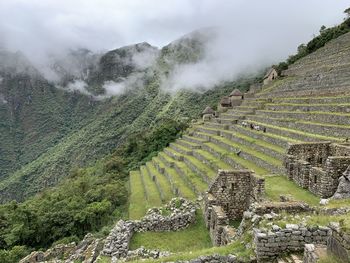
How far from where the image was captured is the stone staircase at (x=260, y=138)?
52.1ft

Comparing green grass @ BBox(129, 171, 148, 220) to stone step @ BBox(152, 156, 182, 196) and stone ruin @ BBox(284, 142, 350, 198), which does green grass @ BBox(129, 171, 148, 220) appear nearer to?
stone step @ BBox(152, 156, 182, 196)

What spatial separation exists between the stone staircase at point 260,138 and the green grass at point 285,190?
33.8 inches

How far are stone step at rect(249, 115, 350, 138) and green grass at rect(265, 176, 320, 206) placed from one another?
10.7 feet

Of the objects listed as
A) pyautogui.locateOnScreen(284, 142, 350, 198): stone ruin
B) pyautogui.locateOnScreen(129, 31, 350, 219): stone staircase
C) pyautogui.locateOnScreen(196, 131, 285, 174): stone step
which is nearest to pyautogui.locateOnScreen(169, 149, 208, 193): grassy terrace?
pyautogui.locateOnScreen(129, 31, 350, 219): stone staircase

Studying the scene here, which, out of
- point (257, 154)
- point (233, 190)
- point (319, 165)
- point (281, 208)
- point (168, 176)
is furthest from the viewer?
point (168, 176)

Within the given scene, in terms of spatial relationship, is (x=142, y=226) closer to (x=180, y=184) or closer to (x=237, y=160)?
(x=180, y=184)

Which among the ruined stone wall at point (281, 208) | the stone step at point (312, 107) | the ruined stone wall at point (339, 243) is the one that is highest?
the ruined stone wall at point (339, 243)

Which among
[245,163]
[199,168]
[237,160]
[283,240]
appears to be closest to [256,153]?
[237,160]

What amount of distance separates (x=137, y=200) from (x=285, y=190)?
33.3 feet

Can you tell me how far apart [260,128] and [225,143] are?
7.43 ft

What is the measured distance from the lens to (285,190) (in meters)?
11.7

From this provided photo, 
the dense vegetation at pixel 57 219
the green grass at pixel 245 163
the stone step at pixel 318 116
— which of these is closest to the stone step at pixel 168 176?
the dense vegetation at pixel 57 219

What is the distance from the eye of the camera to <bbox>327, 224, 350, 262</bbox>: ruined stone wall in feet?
13.7

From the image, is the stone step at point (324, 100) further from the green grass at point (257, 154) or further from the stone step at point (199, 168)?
the stone step at point (199, 168)
